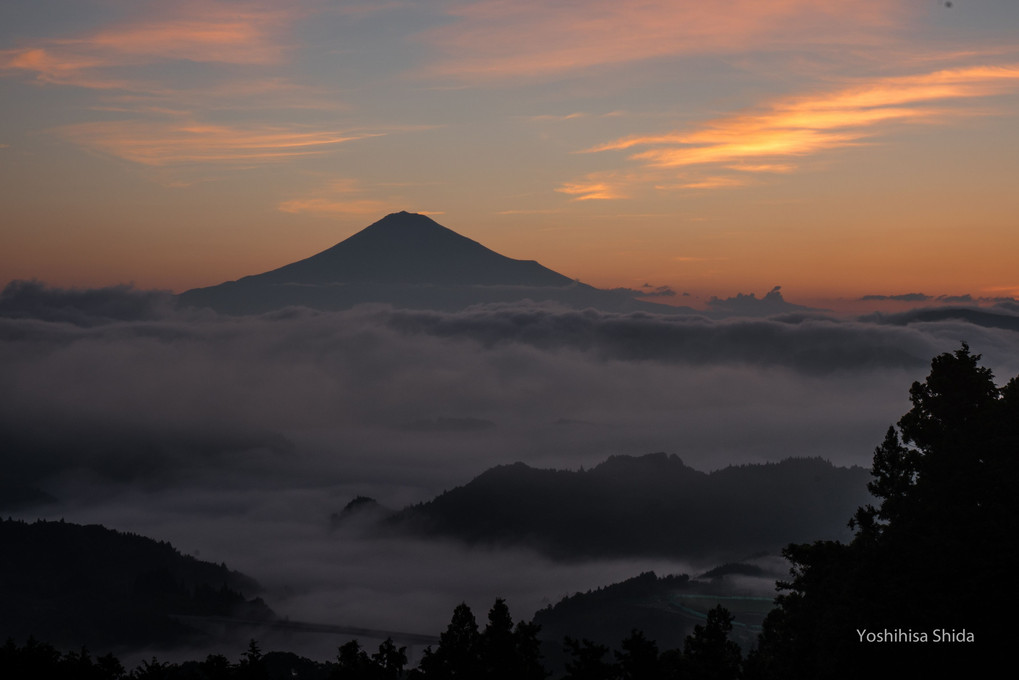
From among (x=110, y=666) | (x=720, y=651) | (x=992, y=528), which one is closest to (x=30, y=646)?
(x=110, y=666)

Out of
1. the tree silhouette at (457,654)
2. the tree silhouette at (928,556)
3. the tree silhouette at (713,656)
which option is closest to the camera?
the tree silhouette at (928,556)

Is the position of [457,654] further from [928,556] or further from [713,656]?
[928,556]

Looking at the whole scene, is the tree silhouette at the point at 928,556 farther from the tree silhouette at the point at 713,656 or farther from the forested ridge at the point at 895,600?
the tree silhouette at the point at 713,656

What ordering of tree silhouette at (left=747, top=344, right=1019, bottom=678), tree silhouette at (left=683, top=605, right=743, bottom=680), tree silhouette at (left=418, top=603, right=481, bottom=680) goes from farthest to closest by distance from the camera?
tree silhouette at (left=418, top=603, right=481, bottom=680) < tree silhouette at (left=683, top=605, right=743, bottom=680) < tree silhouette at (left=747, top=344, right=1019, bottom=678)

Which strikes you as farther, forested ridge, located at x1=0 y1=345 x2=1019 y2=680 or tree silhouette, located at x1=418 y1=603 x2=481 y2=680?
tree silhouette, located at x1=418 y1=603 x2=481 y2=680

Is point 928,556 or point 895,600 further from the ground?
point 928,556

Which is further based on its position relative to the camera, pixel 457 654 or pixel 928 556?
pixel 457 654

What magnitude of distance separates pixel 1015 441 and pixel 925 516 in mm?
4477

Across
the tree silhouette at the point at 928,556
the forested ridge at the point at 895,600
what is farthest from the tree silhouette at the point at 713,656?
the tree silhouette at the point at 928,556

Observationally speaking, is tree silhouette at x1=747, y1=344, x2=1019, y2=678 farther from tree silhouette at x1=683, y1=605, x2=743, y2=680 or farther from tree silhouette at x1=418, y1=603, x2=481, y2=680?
tree silhouette at x1=418, y1=603, x2=481, y2=680

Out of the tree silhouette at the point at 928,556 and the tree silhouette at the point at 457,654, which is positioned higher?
the tree silhouette at the point at 928,556

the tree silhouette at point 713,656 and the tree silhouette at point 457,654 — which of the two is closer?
the tree silhouette at point 713,656

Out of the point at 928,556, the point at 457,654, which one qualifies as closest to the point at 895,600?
the point at 928,556

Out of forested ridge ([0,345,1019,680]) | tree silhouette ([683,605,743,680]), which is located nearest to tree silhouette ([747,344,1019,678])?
forested ridge ([0,345,1019,680])
